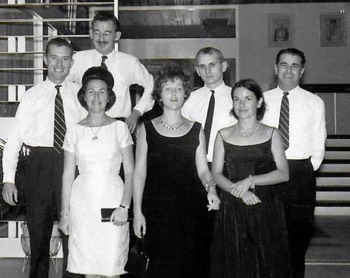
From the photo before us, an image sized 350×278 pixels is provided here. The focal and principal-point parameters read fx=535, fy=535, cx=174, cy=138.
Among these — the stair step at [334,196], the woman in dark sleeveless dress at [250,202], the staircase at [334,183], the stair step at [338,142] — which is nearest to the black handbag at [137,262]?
the woman in dark sleeveless dress at [250,202]

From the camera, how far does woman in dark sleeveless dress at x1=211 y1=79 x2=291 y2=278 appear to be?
2893mm

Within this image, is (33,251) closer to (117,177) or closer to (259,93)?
(117,177)

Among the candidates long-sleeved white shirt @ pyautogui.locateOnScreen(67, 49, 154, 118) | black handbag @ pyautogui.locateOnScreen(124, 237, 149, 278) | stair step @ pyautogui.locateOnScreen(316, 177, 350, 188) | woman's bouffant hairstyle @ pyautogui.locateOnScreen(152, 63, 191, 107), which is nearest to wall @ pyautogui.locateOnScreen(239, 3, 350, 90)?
stair step @ pyautogui.locateOnScreen(316, 177, 350, 188)

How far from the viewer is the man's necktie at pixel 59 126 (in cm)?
343

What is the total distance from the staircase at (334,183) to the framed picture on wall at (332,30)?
9.46ft

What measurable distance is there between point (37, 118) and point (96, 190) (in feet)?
2.80

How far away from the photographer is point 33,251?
350 centimetres

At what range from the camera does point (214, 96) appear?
3.46 meters

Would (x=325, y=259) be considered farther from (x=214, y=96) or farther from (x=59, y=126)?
(x=59, y=126)

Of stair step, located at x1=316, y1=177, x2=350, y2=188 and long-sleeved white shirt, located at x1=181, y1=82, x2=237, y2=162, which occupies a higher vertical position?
long-sleeved white shirt, located at x1=181, y1=82, x2=237, y2=162

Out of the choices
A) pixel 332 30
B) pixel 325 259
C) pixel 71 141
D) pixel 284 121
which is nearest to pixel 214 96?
pixel 284 121

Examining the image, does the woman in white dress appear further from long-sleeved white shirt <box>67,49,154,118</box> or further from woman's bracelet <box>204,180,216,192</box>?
long-sleeved white shirt <box>67,49,154,118</box>

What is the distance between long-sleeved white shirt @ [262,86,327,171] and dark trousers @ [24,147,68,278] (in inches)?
56.0

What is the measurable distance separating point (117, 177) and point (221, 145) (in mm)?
606
